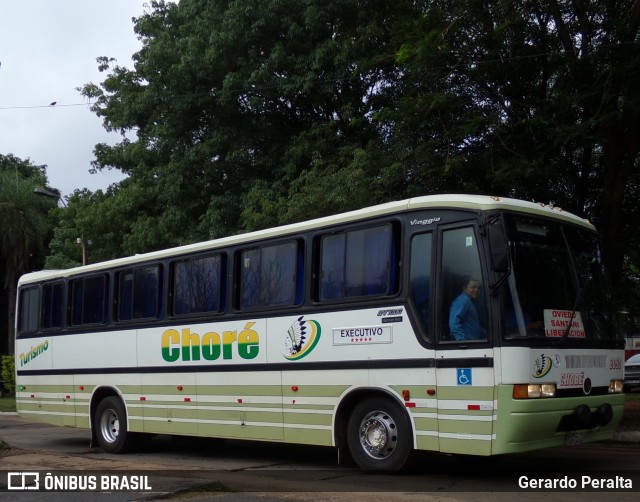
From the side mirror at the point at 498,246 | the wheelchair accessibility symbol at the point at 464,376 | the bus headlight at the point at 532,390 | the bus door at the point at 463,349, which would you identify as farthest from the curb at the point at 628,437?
the side mirror at the point at 498,246

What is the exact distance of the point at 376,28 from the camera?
21.0 meters

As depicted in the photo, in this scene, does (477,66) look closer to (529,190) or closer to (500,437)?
(529,190)

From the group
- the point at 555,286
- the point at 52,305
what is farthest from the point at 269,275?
the point at 52,305

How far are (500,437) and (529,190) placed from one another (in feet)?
28.4

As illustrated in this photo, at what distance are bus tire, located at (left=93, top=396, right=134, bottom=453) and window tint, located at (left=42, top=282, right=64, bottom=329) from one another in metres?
2.04

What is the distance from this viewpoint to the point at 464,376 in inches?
353

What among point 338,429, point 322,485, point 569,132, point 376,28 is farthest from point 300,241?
point 376,28

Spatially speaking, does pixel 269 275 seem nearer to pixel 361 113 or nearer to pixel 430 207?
pixel 430 207

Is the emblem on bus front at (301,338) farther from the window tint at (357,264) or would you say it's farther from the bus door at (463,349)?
the bus door at (463,349)

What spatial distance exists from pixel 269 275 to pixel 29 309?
7208mm

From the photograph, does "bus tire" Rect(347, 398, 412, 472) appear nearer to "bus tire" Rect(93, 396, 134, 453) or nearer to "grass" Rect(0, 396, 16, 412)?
"bus tire" Rect(93, 396, 134, 453)

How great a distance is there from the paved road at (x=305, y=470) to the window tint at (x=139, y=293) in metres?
2.37

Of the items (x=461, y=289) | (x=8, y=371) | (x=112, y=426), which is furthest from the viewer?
(x=8, y=371)

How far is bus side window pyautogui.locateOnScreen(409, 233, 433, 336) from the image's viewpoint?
9484mm
